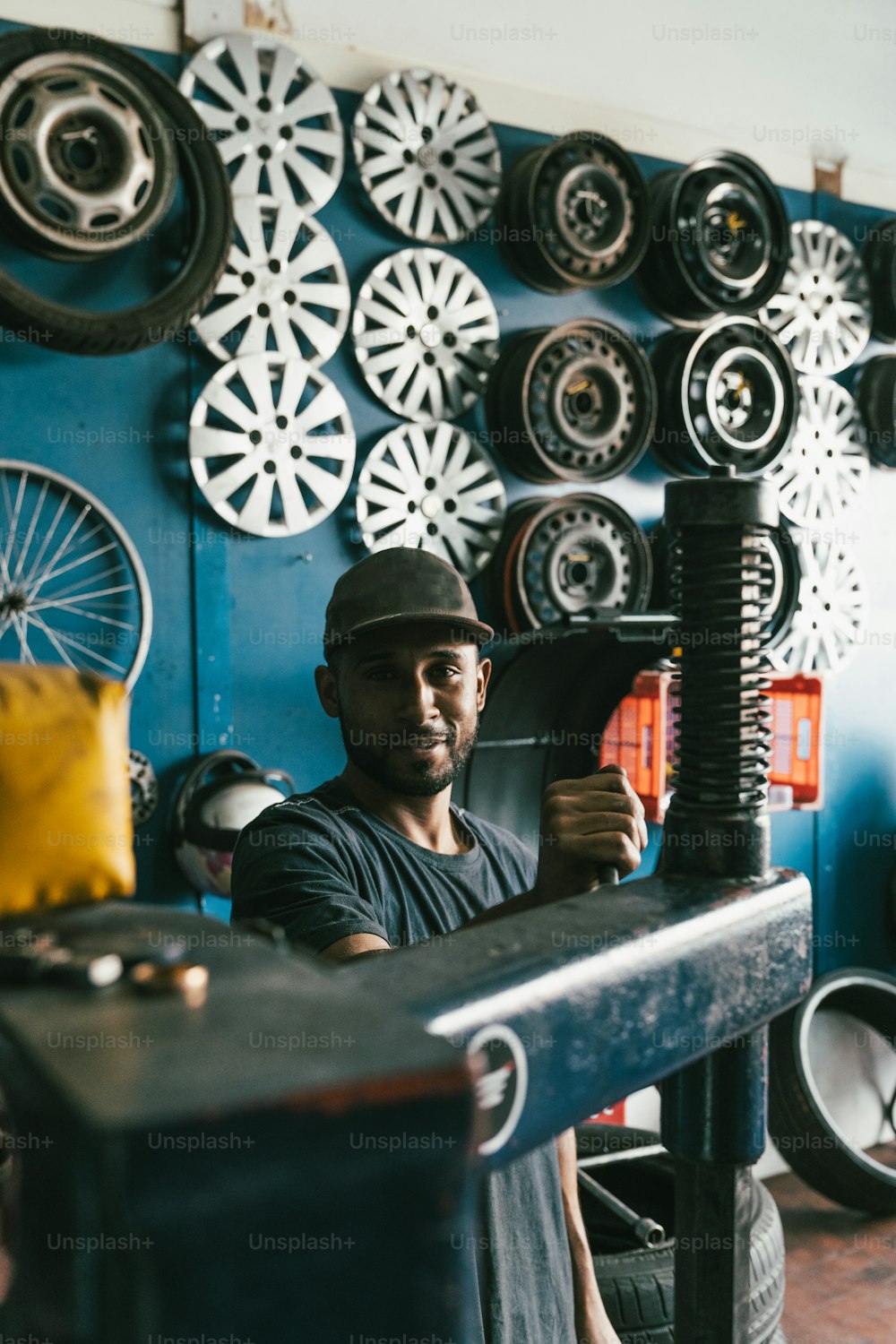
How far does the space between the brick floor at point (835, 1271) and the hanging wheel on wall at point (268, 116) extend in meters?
3.31

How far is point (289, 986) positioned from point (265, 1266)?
0.26 feet

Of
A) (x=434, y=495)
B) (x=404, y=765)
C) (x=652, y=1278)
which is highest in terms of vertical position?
(x=434, y=495)

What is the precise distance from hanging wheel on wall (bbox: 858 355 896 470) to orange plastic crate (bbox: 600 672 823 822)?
124 centimetres

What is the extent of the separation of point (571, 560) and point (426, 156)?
3.95 feet

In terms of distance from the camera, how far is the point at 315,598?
2918 mm

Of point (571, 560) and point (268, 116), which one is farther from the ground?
point (268, 116)

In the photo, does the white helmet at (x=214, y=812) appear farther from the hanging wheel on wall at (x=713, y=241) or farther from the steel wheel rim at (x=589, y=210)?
the hanging wheel on wall at (x=713, y=241)

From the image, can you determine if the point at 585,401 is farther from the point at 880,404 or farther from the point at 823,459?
the point at 880,404

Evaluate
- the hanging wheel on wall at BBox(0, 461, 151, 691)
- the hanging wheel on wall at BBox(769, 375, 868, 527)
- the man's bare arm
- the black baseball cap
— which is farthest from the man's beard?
the hanging wheel on wall at BBox(769, 375, 868, 527)

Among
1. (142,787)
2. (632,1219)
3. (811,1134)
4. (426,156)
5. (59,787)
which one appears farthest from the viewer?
(811,1134)

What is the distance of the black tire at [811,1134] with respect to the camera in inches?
134

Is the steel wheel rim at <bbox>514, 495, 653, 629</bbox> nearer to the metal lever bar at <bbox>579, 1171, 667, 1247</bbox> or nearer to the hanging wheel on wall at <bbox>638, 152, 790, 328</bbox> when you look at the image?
the hanging wheel on wall at <bbox>638, 152, 790, 328</bbox>

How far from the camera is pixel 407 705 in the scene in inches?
68.3

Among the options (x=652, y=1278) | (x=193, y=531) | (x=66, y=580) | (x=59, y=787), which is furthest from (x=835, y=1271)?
(x=59, y=787)
